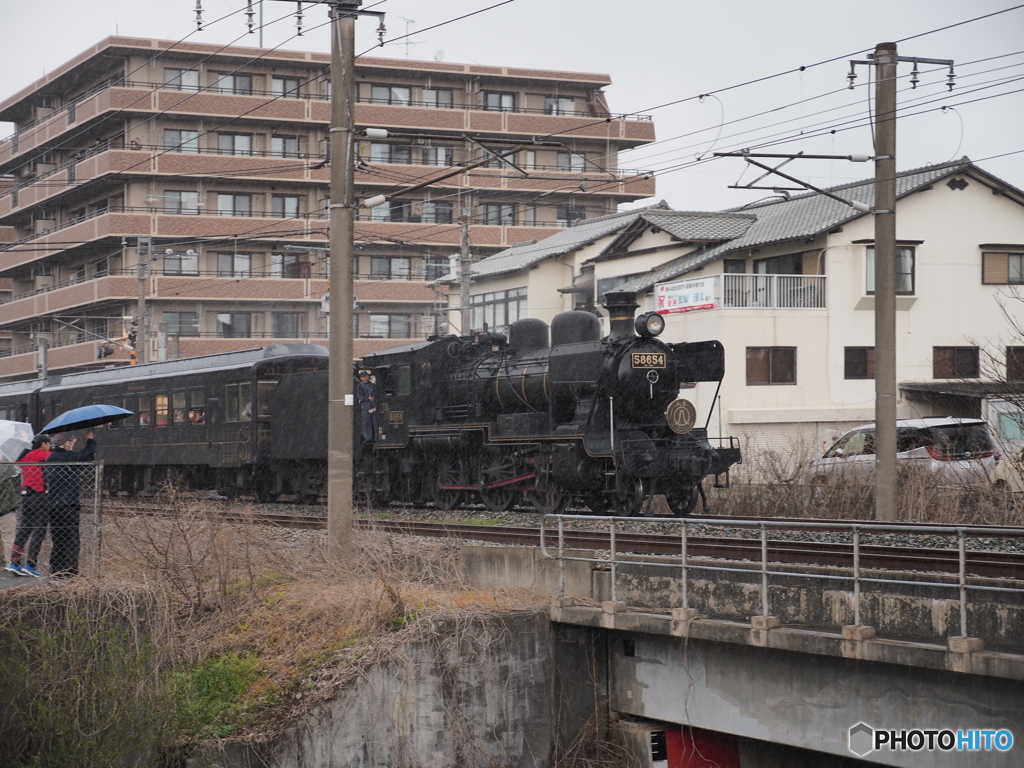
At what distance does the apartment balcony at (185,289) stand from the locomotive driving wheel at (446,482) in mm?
37259

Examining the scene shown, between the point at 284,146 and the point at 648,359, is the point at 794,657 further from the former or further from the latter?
the point at 284,146

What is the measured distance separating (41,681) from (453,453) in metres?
9.98

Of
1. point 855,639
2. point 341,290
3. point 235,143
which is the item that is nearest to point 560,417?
point 341,290

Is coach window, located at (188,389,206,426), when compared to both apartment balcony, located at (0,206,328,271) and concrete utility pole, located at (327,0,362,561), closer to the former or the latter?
concrete utility pole, located at (327,0,362,561)

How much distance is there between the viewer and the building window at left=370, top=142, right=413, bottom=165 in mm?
58062

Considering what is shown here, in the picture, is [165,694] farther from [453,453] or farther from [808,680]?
[453,453]

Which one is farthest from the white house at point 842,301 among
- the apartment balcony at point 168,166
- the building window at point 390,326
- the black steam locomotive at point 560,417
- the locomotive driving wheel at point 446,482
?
the building window at point 390,326

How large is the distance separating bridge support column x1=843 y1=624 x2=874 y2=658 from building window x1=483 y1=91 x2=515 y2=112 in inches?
2143

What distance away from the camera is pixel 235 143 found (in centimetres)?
5603

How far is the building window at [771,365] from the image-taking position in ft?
106

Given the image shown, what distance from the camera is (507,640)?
36.8 feet

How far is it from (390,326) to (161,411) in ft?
109

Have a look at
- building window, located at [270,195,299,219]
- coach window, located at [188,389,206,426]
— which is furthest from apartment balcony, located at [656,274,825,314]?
building window, located at [270,195,299,219]

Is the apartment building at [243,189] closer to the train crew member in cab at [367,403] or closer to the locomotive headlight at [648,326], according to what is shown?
the train crew member in cab at [367,403]
